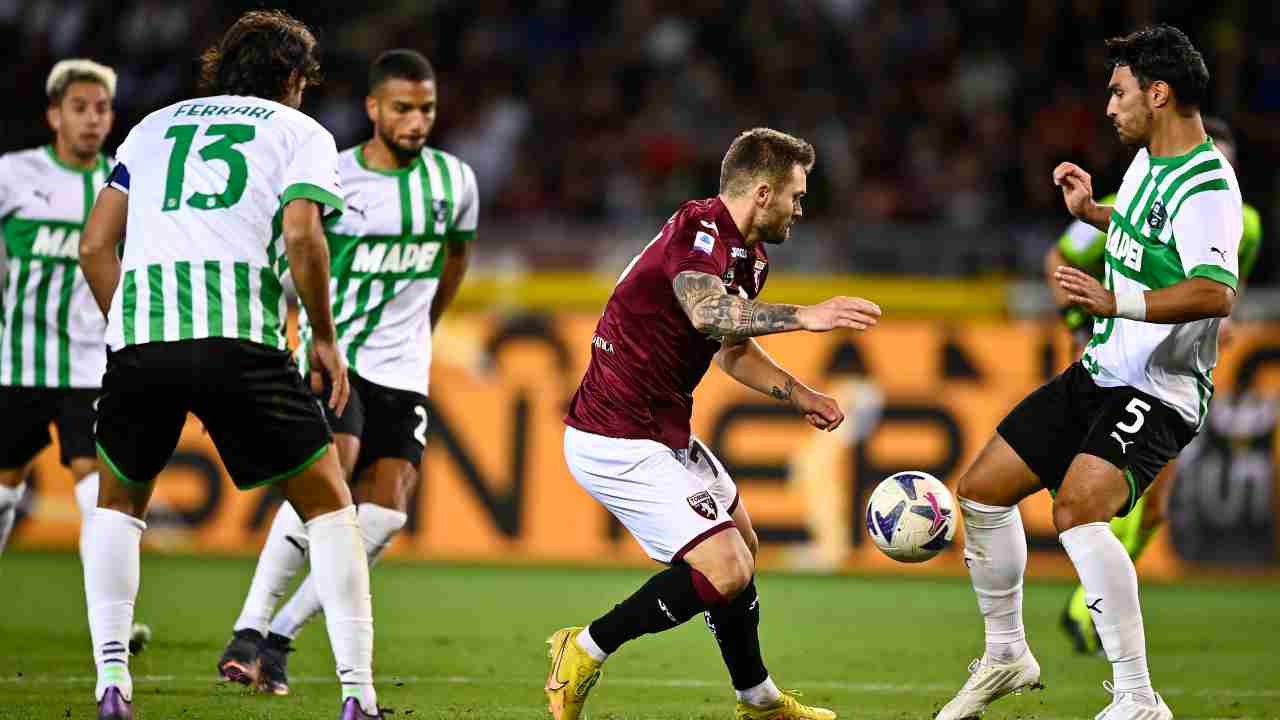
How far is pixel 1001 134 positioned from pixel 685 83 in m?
3.20

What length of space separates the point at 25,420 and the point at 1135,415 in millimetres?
5344

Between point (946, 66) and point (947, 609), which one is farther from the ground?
point (946, 66)

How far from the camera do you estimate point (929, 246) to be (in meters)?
14.1

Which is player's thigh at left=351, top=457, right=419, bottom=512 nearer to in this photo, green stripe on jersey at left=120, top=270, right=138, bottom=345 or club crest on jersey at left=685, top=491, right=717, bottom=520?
club crest on jersey at left=685, top=491, right=717, bottom=520

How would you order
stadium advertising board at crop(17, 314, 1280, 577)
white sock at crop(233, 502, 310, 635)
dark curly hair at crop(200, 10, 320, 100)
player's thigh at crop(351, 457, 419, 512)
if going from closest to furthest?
dark curly hair at crop(200, 10, 320, 100) → white sock at crop(233, 502, 310, 635) → player's thigh at crop(351, 457, 419, 512) → stadium advertising board at crop(17, 314, 1280, 577)

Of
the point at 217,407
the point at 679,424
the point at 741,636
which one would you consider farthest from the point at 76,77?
the point at 741,636

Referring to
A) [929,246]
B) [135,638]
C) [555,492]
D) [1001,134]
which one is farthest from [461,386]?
[1001,134]

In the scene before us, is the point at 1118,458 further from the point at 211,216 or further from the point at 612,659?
the point at 211,216

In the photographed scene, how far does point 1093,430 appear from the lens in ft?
19.4

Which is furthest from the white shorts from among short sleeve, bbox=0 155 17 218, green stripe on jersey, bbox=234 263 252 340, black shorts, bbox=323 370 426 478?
short sleeve, bbox=0 155 17 218

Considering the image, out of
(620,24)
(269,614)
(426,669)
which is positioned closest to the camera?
(269,614)

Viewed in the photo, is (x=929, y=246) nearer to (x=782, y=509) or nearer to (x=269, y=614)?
(x=782, y=509)

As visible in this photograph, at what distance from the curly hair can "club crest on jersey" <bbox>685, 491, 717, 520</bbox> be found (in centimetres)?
106

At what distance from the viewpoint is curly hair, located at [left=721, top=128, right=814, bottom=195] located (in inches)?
226
